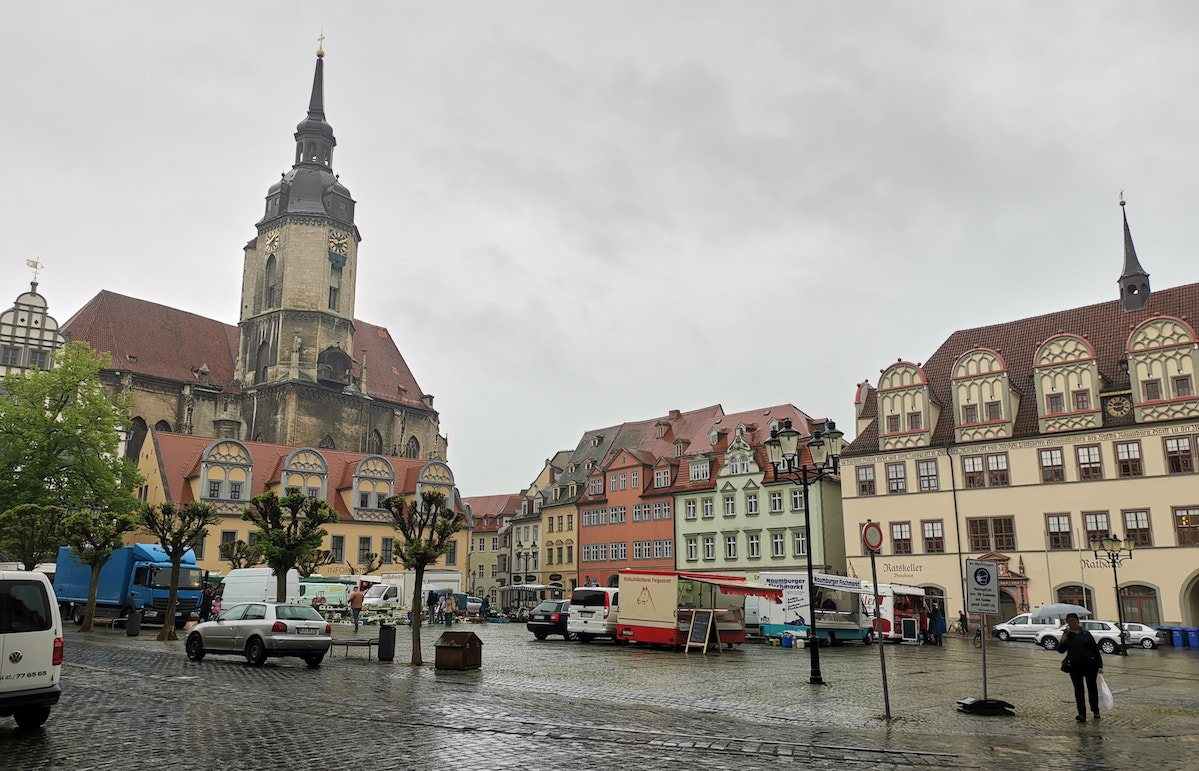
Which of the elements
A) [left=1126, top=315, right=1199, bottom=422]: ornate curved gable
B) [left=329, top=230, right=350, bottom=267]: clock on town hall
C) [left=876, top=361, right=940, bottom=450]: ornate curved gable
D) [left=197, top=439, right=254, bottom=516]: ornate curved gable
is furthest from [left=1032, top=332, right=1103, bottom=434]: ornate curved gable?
[left=329, top=230, right=350, bottom=267]: clock on town hall

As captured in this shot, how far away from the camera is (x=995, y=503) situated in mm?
45781

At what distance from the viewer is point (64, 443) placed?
4453cm

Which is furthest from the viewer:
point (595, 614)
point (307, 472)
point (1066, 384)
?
point (307, 472)

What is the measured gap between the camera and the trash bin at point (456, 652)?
20.8 meters

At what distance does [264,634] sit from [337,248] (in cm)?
5863

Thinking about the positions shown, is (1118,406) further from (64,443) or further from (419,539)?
(64,443)

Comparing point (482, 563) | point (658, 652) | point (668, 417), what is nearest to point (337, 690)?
point (658, 652)

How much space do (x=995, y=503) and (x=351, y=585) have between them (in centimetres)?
3344

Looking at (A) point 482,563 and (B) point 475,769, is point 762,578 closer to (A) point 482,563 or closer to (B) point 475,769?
(B) point 475,769

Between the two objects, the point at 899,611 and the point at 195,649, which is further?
the point at 899,611

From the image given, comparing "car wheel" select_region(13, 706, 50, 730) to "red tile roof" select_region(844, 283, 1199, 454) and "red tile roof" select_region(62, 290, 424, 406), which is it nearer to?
"red tile roof" select_region(844, 283, 1199, 454)

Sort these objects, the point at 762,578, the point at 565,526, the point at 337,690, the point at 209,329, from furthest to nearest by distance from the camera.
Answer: the point at 209,329 < the point at 565,526 < the point at 762,578 < the point at 337,690

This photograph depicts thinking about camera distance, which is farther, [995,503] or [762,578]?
[995,503]

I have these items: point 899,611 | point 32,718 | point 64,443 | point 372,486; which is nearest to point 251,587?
point 64,443
